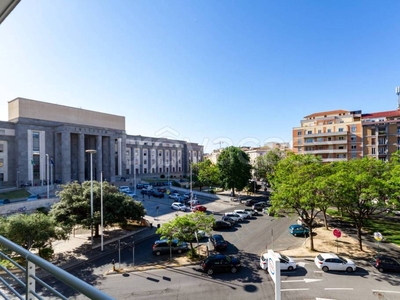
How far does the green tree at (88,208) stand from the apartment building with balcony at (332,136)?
43550mm

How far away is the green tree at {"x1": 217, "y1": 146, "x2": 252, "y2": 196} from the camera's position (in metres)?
41.5

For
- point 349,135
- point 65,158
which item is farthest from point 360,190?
point 65,158

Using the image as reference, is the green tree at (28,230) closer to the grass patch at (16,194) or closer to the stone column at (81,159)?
the grass patch at (16,194)

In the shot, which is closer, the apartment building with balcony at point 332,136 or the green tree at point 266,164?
the apartment building with balcony at point 332,136

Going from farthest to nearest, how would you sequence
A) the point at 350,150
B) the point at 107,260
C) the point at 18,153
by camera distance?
the point at 350,150, the point at 18,153, the point at 107,260

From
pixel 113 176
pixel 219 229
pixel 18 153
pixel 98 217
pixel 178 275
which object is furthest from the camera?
pixel 113 176

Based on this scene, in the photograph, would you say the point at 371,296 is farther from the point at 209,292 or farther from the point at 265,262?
the point at 209,292

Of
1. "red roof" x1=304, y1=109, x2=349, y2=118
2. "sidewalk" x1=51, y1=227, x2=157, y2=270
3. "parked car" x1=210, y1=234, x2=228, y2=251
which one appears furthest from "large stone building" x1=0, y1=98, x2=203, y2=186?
"red roof" x1=304, y1=109, x2=349, y2=118

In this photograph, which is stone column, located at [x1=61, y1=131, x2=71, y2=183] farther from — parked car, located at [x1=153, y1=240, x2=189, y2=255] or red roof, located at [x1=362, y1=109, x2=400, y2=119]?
red roof, located at [x1=362, y1=109, x2=400, y2=119]

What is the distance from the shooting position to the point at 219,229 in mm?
25516

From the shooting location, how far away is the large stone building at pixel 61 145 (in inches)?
1673

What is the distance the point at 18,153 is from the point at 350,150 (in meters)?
65.3

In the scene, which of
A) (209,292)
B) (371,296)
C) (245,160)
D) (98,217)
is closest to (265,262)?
(209,292)

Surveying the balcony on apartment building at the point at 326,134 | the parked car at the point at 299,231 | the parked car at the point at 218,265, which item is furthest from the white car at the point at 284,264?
the balcony on apartment building at the point at 326,134
